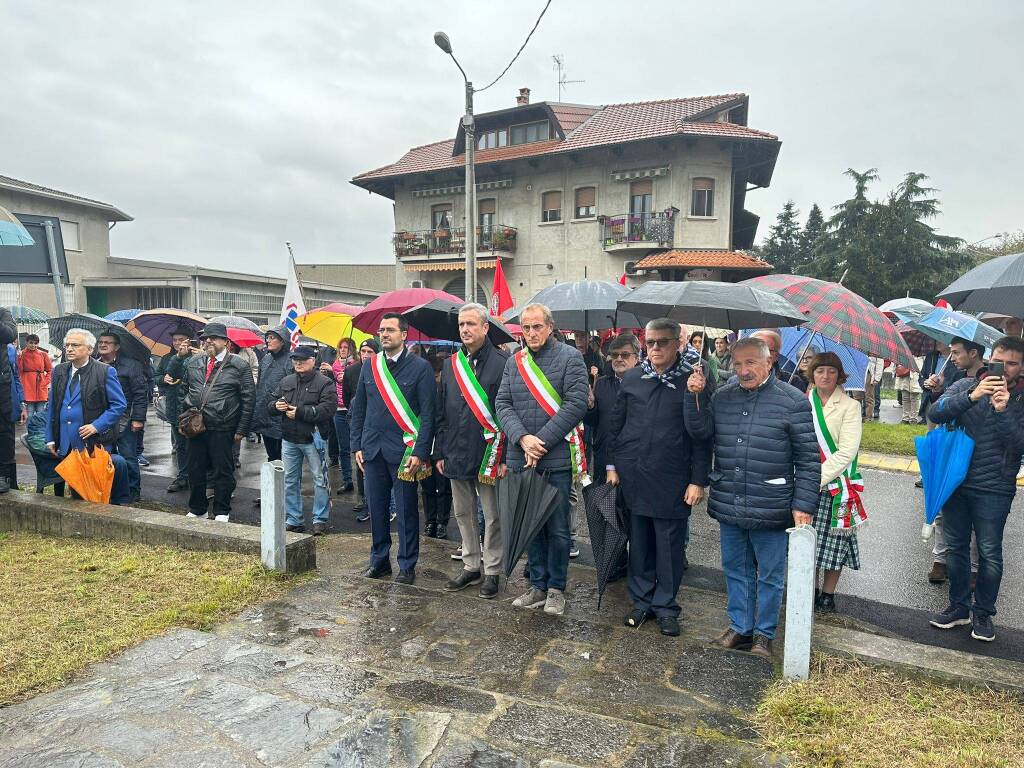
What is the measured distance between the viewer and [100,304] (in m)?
29.5

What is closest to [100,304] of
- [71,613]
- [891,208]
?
[71,613]

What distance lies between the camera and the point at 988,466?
436cm

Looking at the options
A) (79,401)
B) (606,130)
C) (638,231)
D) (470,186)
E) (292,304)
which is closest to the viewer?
(79,401)

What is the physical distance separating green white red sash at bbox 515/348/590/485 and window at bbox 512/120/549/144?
89.1 ft

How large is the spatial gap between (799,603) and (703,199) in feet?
84.0

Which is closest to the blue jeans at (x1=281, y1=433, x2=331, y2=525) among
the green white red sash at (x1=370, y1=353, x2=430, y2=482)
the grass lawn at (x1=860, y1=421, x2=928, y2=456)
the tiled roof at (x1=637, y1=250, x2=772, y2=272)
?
the green white red sash at (x1=370, y1=353, x2=430, y2=482)

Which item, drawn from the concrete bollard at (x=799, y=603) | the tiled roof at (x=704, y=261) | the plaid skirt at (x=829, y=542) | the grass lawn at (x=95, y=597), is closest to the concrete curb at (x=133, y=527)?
the grass lawn at (x=95, y=597)

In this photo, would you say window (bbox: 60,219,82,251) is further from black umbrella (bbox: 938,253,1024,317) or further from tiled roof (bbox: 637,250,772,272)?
black umbrella (bbox: 938,253,1024,317)

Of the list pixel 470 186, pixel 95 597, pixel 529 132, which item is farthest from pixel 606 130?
pixel 95 597

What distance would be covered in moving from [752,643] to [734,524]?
0.71 meters

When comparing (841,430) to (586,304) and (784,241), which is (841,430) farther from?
(784,241)

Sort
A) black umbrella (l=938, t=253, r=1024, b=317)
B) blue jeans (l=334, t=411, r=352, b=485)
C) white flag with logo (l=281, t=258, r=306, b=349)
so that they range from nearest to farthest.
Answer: black umbrella (l=938, t=253, r=1024, b=317), blue jeans (l=334, t=411, r=352, b=485), white flag with logo (l=281, t=258, r=306, b=349)

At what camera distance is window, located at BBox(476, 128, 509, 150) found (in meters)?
31.0

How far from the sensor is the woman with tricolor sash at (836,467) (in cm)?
461
